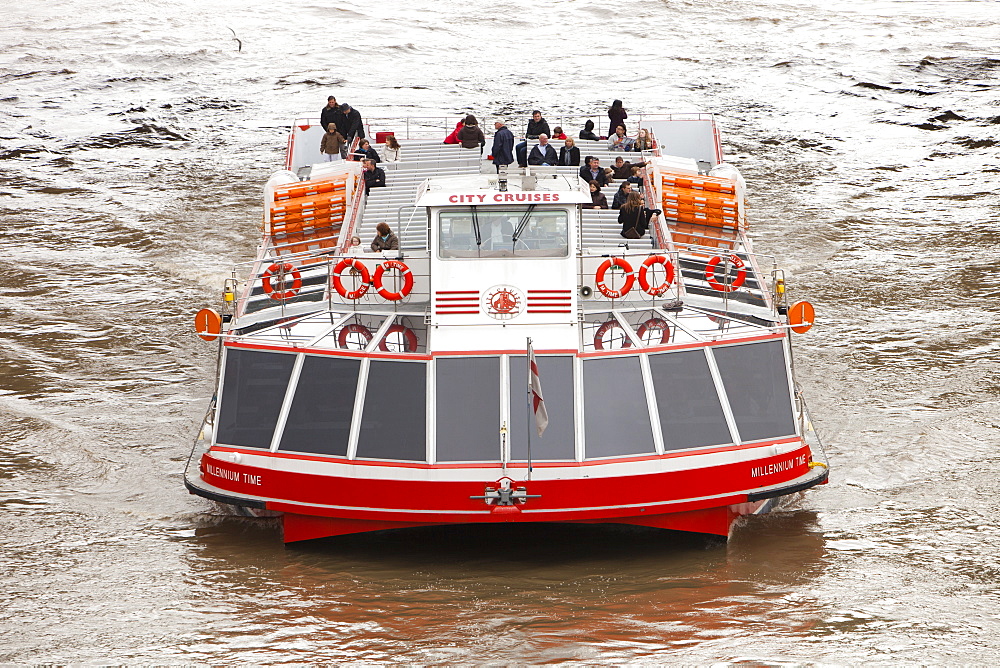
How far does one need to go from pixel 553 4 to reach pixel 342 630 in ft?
144

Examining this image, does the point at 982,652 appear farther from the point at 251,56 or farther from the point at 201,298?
the point at 251,56

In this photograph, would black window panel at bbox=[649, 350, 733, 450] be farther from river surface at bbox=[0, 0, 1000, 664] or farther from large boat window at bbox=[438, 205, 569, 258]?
large boat window at bbox=[438, 205, 569, 258]

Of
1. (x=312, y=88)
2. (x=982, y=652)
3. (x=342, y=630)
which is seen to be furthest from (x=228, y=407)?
(x=312, y=88)

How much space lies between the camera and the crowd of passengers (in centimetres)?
1914

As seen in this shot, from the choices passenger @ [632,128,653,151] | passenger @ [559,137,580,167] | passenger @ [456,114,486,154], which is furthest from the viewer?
passenger @ [632,128,653,151]

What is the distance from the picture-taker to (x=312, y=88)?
44.9 m

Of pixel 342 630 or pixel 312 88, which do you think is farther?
pixel 312 88

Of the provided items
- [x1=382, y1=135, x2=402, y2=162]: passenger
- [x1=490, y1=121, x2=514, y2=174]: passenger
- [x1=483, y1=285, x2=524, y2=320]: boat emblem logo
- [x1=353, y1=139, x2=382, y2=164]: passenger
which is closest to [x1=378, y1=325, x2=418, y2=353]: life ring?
[x1=483, y1=285, x2=524, y2=320]: boat emblem logo

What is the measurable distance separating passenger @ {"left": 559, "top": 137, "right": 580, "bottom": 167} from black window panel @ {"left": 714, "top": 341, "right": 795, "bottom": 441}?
25.8 ft

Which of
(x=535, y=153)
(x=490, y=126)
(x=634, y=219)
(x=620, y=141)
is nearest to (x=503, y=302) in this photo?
(x=634, y=219)

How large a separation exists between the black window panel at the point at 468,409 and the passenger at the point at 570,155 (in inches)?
327

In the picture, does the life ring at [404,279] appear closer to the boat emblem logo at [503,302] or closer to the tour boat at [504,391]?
the tour boat at [504,391]

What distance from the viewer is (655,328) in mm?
16156

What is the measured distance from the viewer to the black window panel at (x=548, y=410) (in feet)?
48.6
